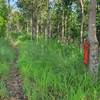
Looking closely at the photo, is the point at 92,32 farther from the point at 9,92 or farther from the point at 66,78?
the point at 9,92

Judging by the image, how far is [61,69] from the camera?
7.65 metres

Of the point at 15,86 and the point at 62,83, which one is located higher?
the point at 62,83

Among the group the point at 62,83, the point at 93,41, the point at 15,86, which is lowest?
the point at 15,86

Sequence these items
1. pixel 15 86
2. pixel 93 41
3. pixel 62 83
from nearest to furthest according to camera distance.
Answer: pixel 62 83
pixel 93 41
pixel 15 86

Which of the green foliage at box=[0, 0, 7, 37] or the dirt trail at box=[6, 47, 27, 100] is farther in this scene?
the green foliage at box=[0, 0, 7, 37]

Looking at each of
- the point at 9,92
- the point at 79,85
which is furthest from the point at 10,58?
the point at 79,85

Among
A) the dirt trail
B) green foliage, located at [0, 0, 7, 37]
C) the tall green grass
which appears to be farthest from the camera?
green foliage, located at [0, 0, 7, 37]

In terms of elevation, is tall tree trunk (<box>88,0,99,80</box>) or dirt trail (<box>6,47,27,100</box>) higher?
tall tree trunk (<box>88,0,99,80</box>)

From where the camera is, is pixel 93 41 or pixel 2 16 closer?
pixel 93 41

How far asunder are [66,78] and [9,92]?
1691 mm

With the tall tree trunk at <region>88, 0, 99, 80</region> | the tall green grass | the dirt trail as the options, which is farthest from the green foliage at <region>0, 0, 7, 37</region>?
the tall tree trunk at <region>88, 0, 99, 80</region>

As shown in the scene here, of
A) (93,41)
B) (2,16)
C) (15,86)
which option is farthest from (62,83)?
(2,16)

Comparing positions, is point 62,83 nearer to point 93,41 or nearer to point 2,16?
point 93,41

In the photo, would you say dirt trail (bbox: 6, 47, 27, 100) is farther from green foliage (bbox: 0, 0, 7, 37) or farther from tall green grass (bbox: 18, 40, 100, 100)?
green foliage (bbox: 0, 0, 7, 37)
